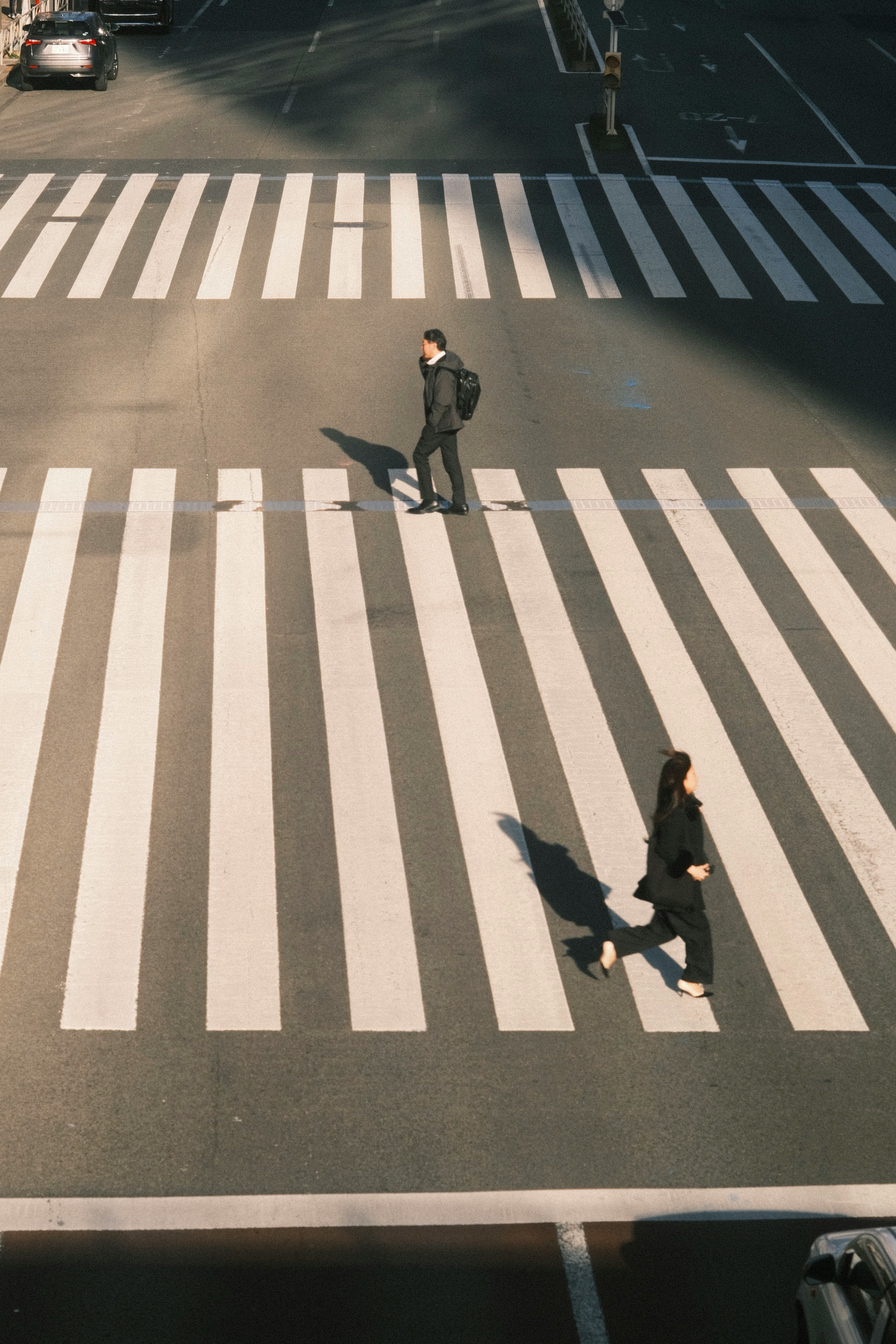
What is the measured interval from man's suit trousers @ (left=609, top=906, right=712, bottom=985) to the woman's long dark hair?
23.7 inches

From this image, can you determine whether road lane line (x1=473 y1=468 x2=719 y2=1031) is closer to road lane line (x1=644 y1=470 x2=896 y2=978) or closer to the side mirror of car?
road lane line (x1=644 y1=470 x2=896 y2=978)

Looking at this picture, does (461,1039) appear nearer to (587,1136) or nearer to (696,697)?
(587,1136)

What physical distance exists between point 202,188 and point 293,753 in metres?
18.8

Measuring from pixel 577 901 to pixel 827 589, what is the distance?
5.50 m

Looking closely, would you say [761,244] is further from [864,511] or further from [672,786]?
[672,786]

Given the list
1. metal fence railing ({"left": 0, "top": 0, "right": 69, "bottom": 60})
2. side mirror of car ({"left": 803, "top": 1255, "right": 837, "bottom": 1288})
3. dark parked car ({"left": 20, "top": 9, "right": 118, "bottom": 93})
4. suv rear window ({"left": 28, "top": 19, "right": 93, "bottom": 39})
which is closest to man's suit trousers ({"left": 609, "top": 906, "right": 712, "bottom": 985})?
side mirror of car ({"left": 803, "top": 1255, "right": 837, "bottom": 1288})

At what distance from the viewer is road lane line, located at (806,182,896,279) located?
23.6m

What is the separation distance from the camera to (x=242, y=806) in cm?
998

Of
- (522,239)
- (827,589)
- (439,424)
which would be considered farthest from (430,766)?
(522,239)

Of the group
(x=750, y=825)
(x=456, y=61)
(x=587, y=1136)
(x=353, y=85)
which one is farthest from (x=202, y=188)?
(x=587, y=1136)

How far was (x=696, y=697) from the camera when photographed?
11.4 meters

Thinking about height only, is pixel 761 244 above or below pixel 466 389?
below

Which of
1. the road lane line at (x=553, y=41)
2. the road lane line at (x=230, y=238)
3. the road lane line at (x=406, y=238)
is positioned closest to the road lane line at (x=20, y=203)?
the road lane line at (x=230, y=238)

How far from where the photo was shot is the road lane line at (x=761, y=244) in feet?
72.8
